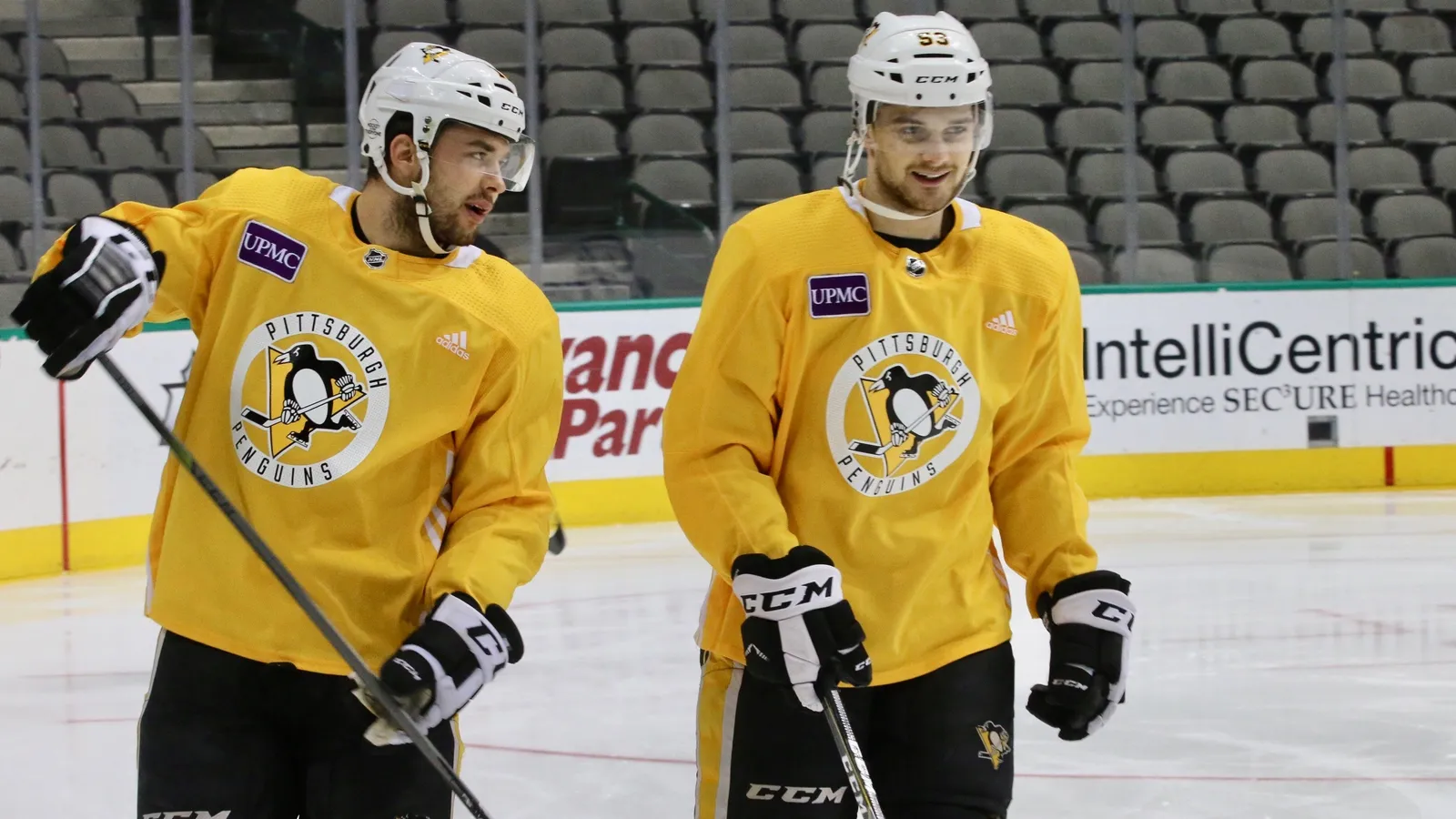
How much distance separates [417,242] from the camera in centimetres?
207

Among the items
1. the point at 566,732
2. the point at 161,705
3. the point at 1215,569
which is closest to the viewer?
the point at 161,705

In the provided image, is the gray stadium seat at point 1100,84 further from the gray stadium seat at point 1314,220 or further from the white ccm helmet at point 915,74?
the white ccm helmet at point 915,74

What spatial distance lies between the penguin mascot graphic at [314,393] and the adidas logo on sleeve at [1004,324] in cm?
73

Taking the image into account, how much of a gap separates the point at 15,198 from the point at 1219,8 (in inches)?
232

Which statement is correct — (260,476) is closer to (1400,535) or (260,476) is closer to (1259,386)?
(1400,535)

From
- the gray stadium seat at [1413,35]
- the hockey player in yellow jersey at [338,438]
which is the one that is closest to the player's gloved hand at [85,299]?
the hockey player in yellow jersey at [338,438]

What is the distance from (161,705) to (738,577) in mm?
640

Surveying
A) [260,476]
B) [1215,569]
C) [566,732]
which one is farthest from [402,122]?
[1215,569]

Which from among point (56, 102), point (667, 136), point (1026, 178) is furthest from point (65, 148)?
point (1026, 178)

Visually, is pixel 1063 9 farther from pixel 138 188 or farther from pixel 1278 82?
pixel 138 188

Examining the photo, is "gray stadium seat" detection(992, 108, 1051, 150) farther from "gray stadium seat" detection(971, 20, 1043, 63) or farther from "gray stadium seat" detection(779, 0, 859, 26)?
"gray stadium seat" detection(779, 0, 859, 26)

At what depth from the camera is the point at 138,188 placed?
294 inches

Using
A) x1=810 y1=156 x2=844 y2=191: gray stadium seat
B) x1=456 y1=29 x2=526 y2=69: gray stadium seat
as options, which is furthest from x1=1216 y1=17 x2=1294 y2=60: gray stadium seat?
x1=456 y1=29 x2=526 y2=69: gray stadium seat

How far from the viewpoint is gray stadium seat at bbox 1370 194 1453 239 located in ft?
28.9
